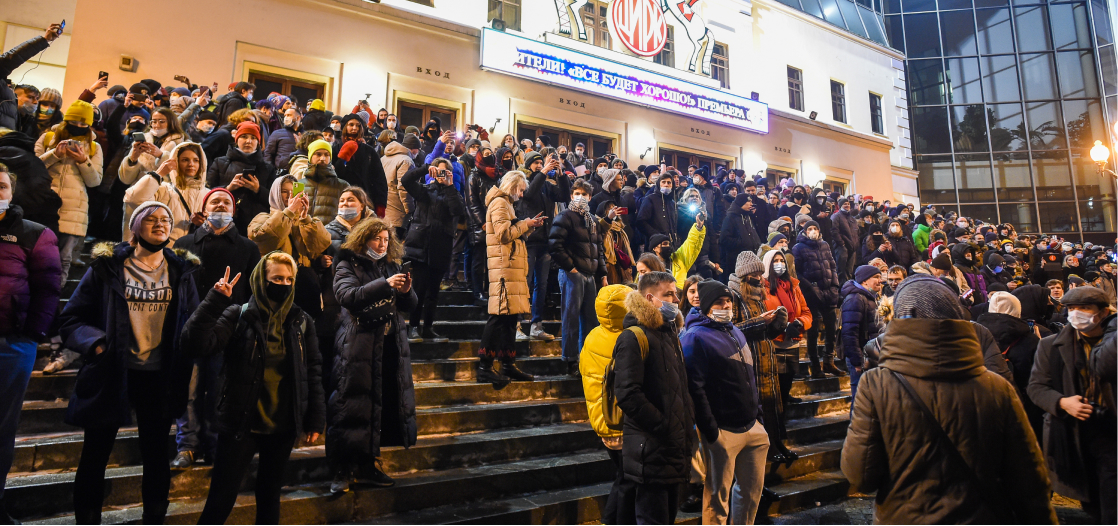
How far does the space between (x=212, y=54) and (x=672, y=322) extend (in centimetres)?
1233

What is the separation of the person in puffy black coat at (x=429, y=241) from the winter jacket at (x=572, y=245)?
3.30 feet

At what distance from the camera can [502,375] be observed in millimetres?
5234

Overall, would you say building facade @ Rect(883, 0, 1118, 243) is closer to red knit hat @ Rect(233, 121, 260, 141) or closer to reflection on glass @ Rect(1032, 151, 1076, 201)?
reflection on glass @ Rect(1032, 151, 1076, 201)

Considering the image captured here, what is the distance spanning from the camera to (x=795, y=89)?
21531mm

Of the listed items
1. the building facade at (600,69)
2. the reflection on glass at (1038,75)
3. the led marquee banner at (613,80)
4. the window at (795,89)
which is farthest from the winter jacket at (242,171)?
the reflection on glass at (1038,75)

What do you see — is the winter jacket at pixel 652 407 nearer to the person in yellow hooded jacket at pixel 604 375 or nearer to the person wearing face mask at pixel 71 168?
the person in yellow hooded jacket at pixel 604 375

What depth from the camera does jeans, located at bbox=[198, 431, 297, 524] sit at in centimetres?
284

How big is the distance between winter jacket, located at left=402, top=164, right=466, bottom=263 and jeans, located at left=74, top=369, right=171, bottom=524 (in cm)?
279

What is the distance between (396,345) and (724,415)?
2141 mm

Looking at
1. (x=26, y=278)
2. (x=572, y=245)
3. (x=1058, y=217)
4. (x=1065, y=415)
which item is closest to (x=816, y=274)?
(x=572, y=245)

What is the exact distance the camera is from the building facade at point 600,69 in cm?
1214

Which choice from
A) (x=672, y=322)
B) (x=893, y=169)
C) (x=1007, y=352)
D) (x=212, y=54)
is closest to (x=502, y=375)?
(x=672, y=322)

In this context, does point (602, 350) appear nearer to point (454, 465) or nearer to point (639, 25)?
point (454, 465)

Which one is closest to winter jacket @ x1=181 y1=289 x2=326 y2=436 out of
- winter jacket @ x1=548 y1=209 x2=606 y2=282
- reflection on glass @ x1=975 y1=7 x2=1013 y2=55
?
winter jacket @ x1=548 y1=209 x2=606 y2=282
